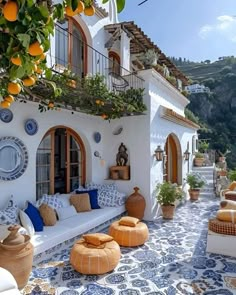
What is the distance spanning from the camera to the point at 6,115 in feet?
20.7

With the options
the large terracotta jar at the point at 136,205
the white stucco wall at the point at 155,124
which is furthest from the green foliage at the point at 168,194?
the large terracotta jar at the point at 136,205

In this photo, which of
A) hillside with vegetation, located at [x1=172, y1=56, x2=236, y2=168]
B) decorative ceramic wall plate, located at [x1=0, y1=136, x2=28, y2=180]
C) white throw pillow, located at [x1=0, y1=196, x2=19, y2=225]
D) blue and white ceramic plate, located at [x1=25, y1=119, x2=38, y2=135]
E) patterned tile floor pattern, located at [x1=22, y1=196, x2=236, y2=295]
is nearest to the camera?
patterned tile floor pattern, located at [x1=22, y1=196, x2=236, y2=295]

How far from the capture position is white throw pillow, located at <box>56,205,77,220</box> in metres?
7.20

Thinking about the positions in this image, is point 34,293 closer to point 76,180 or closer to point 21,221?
point 21,221

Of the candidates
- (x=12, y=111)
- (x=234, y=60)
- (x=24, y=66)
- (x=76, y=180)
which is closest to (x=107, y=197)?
(x=76, y=180)

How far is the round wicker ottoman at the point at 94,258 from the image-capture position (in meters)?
5.03

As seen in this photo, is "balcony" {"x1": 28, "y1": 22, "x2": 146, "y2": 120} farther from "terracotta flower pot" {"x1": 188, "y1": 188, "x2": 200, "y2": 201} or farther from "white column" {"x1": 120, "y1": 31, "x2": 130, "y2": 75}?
"terracotta flower pot" {"x1": 188, "y1": 188, "x2": 200, "y2": 201}

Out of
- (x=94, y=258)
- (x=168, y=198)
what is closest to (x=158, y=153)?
(x=168, y=198)

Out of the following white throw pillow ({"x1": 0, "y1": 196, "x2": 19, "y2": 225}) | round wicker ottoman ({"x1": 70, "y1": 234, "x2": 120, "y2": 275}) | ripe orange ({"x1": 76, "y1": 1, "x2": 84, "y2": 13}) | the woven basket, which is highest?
ripe orange ({"x1": 76, "y1": 1, "x2": 84, "y2": 13})

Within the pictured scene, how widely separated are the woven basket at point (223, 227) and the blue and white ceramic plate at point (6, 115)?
5638mm

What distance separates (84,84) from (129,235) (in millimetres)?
3952

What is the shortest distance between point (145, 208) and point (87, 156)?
2.76 m

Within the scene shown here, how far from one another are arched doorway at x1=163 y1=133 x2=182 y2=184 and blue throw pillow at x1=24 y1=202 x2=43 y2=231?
308 inches

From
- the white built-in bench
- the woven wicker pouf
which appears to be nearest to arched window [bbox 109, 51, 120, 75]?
the white built-in bench
